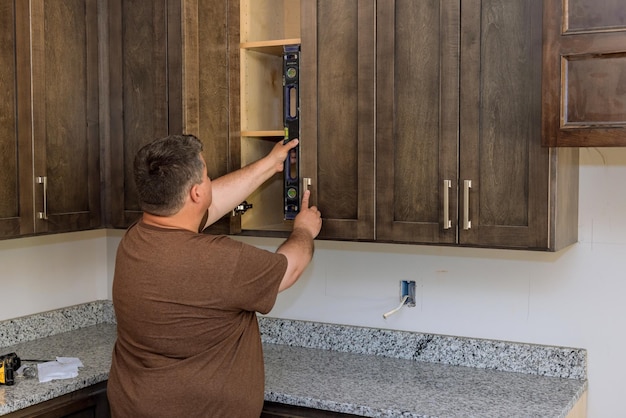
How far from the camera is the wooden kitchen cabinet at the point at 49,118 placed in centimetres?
263

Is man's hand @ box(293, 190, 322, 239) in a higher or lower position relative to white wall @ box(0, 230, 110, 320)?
higher

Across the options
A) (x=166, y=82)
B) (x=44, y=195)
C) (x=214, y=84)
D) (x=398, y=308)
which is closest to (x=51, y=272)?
(x=44, y=195)

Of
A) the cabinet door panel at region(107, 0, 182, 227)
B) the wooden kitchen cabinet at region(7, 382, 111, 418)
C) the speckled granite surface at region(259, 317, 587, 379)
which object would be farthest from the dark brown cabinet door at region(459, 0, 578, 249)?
the wooden kitchen cabinet at region(7, 382, 111, 418)

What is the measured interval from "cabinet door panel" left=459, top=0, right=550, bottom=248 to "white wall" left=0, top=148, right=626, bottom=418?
39cm

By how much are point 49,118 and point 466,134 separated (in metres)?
1.46

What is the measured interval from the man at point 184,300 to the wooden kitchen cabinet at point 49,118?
0.61 meters

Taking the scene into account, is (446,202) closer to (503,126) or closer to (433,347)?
(503,126)

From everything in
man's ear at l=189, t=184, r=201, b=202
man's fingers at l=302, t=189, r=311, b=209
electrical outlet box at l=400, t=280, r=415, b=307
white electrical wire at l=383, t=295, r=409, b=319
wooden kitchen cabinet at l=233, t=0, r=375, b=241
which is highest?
wooden kitchen cabinet at l=233, t=0, r=375, b=241

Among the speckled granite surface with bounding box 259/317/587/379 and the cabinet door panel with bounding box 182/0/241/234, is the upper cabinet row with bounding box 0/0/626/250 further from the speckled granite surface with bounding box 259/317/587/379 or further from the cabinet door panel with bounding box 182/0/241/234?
the speckled granite surface with bounding box 259/317/587/379

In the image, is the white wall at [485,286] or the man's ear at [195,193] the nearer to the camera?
the man's ear at [195,193]

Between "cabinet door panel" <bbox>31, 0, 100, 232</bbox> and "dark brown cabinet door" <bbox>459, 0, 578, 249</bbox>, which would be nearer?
"dark brown cabinet door" <bbox>459, 0, 578, 249</bbox>

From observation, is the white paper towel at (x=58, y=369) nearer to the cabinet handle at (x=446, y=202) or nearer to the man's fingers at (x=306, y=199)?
the man's fingers at (x=306, y=199)

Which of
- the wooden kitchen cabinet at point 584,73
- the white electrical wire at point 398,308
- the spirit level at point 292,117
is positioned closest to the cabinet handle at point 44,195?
the spirit level at point 292,117

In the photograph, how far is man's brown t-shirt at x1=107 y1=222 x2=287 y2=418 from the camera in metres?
2.15
